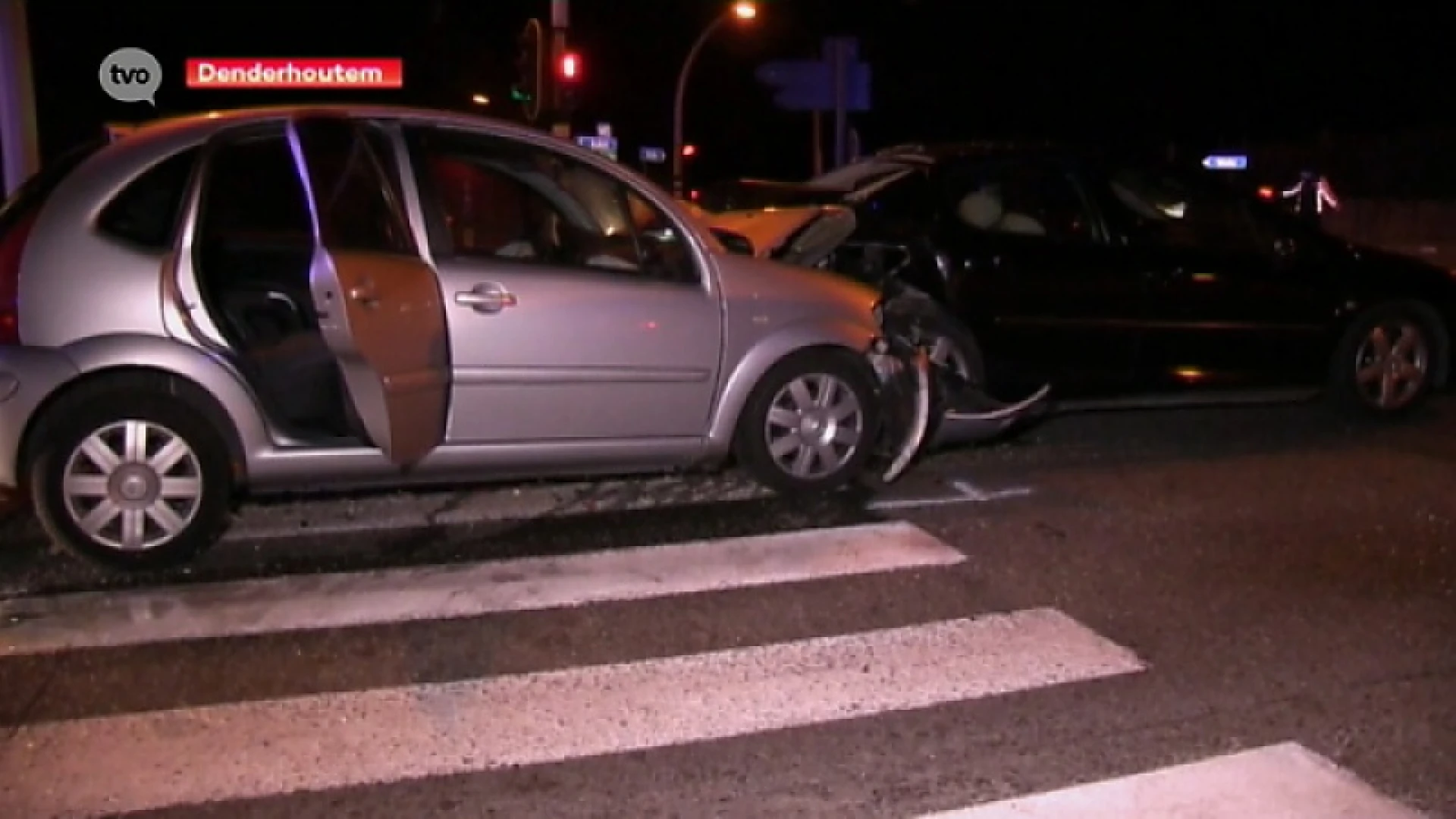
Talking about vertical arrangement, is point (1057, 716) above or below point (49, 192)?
below

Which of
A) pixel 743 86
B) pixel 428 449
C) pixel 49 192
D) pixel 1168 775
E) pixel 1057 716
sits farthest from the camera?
pixel 743 86

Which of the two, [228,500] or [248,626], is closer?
[248,626]

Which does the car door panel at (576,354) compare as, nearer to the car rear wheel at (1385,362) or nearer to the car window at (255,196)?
the car window at (255,196)

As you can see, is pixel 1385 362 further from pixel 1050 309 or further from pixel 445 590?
pixel 445 590

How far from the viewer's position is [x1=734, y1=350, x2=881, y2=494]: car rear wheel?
22.0 feet

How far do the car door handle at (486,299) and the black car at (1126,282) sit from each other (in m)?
2.48

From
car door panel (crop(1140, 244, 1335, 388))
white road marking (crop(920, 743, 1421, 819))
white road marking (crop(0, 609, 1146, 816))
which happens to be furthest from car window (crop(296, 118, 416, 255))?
car door panel (crop(1140, 244, 1335, 388))

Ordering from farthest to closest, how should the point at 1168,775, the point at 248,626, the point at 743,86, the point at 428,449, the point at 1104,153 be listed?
1. the point at 743,86
2. the point at 1104,153
3. the point at 428,449
4. the point at 248,626
5. the point at 1168,775

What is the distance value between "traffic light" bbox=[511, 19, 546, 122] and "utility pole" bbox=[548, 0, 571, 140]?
103 mm

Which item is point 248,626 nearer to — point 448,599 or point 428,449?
point 448,599

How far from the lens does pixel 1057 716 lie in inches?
175

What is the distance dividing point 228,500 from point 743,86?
243 feet

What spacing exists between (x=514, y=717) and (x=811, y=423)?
273 centimetres

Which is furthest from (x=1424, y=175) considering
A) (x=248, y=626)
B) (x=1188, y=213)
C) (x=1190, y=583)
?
(x=248, y=626)
